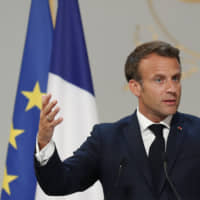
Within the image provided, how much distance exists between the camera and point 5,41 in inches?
152

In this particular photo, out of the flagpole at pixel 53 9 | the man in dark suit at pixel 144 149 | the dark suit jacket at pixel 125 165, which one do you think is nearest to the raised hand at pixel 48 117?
the man in dark suit at pixel 144 149

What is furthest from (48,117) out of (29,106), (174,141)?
(29,106)

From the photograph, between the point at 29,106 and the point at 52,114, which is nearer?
the point at 52,114

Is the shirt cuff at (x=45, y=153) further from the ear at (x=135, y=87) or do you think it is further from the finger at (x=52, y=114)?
the ear at (x=135, y=87)

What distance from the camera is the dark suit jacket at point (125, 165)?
182 centimetres

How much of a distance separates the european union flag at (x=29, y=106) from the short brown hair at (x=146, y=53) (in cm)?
133

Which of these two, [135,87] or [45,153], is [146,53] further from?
[45,153]

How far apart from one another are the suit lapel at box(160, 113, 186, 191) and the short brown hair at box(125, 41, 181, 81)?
0.30m

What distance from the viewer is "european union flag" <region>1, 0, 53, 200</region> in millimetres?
3264

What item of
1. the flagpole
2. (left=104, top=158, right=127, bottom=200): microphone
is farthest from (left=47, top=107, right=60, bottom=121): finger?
the flagpole

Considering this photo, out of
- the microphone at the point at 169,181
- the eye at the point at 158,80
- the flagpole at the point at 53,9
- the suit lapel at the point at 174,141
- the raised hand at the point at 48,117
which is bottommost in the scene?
the microphone at the point at 169,181

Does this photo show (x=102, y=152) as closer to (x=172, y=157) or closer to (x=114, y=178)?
(x=114, y=178)

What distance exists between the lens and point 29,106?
334 centimetres

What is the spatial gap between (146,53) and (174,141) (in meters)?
0.47
